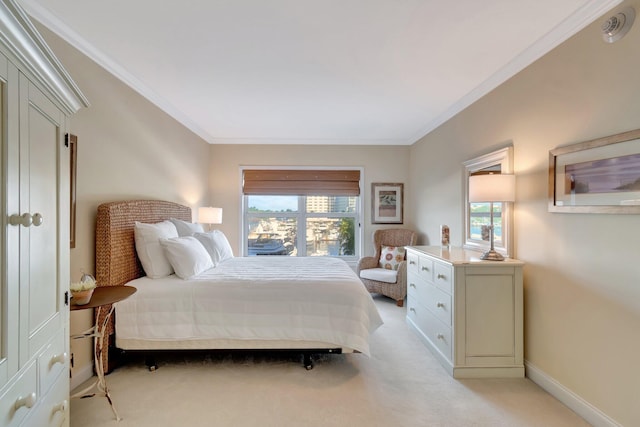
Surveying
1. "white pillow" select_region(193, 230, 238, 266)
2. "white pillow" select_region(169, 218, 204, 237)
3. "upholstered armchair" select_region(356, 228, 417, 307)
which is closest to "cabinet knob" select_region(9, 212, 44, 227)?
"white pillow" select_region(193, 230, 238, 266)

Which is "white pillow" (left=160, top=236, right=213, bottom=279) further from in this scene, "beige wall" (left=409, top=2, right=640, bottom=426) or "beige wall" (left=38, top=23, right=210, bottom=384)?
"beige wall" (left=409, top=2, right=640, bottom=426)

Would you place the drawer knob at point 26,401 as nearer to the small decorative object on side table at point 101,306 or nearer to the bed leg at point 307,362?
the small decorative object on side table at point 101,306

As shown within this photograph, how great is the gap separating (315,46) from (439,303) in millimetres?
2246

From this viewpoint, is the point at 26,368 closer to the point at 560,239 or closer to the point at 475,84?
the point at 560,239

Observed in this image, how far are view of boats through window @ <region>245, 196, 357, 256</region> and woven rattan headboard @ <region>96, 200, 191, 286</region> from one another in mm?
2382

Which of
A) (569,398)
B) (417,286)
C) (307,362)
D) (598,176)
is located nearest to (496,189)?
(598,176)

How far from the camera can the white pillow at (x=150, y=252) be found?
8.32 feet

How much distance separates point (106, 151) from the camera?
7.98 feet

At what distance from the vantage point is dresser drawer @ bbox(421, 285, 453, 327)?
A: 2375 mm

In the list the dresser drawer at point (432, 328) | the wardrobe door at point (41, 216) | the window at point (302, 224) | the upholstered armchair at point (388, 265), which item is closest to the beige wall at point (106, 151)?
the wardrobe door at point (41, 216)

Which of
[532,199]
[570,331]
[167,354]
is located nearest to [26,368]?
[167,354]

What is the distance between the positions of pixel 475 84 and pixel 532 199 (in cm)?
123

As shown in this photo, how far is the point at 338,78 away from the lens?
267 centimetres

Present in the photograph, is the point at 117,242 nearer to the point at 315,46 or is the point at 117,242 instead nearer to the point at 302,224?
the point at 315,46
